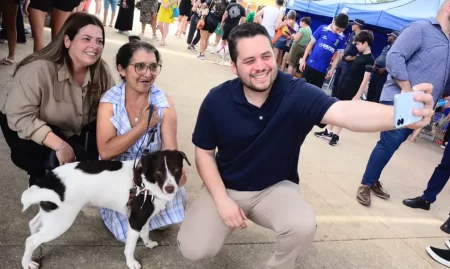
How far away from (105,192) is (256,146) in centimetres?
95

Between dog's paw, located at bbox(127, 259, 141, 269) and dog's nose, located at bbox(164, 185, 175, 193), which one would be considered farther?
dog's paw, located at bbox(127, 259, 141, 269)

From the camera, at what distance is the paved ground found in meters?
2.35

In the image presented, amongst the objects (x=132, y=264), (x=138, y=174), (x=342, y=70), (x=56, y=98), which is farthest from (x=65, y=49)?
(x=342, y=70)

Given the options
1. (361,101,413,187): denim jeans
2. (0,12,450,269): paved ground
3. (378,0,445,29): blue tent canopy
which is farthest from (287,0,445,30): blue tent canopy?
(361,101,413,187): denim jeans

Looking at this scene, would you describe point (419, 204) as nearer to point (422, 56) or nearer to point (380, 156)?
point (380, 156)

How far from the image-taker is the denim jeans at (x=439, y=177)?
380 cm

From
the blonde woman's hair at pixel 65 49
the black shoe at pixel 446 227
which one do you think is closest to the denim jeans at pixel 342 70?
the black shoe at pixel 446 227

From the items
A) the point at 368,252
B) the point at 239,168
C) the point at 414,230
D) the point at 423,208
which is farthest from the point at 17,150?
the point at 423,208

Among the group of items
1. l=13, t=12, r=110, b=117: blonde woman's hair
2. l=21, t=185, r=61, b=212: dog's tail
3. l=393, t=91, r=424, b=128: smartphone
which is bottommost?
l=21, t=185, r=61, b=212: dog's tail

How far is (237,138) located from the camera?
2.17 metres

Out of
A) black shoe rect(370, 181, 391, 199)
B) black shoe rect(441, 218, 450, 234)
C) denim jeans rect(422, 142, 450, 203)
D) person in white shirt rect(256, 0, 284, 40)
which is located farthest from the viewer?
person in white shirt rect(256, 0, 284, 40)

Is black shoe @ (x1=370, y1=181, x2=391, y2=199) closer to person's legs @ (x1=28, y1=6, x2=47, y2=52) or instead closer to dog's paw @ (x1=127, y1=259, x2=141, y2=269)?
dog's paw @ (x1=127, y1=259, x2=141, y2=269)

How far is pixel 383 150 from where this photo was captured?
3805 millimetres

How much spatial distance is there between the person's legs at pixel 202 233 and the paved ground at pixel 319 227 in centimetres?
26
